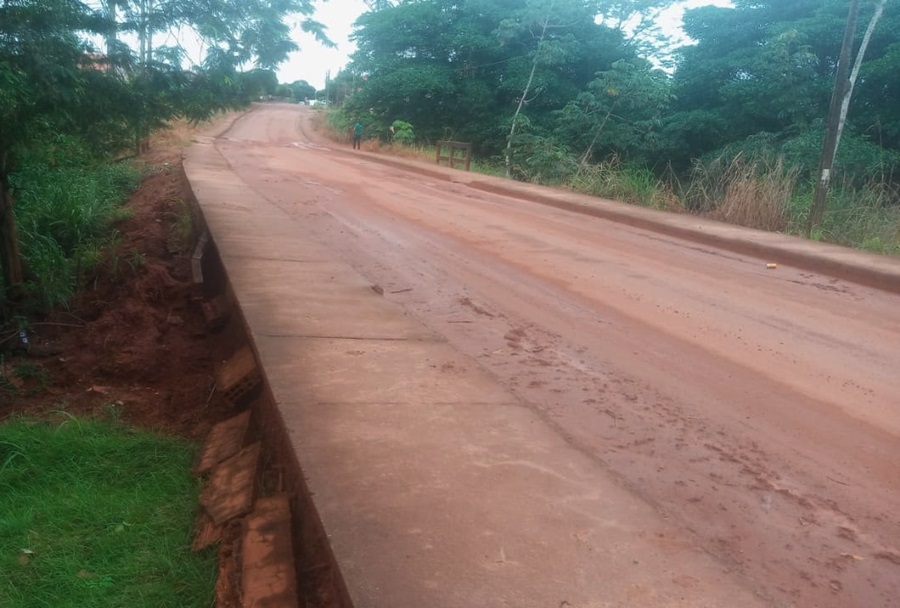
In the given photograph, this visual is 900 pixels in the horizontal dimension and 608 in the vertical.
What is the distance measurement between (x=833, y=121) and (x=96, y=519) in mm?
12245

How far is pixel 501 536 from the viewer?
2.72 m

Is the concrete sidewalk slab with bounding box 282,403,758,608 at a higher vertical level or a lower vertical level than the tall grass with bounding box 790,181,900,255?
lower

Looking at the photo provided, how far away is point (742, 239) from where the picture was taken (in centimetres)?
1139

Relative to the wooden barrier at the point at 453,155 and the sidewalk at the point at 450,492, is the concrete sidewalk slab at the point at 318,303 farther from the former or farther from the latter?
the wooden barrier at the point at 453,155

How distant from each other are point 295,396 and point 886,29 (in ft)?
77.1

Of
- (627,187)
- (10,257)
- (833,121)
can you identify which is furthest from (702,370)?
(627,187)

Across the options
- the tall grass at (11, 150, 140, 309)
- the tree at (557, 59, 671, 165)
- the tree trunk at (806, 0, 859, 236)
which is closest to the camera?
the tall grass at (11, 150, 140, 309)

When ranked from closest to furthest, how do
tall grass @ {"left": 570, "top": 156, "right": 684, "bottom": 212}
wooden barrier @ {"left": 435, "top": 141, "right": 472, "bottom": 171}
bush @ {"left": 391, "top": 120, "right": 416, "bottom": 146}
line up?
tall grass @ {"left": 570, "top": 156, "right": 684, "bottom": 212}
wooden barrier @ {"left": 435, "top": 141, "right": 472, "bottom": 171}
bush @ {"left": 391, "top": 120, "right": 416, "bottom": 146}

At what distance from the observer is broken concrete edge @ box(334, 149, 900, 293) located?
30.9 feet

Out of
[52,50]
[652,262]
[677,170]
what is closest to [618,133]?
[677,170]

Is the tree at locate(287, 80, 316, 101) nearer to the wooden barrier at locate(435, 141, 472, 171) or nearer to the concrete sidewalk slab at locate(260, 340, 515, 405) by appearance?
the wooden barrier at locate(435, 141, 472, 171)

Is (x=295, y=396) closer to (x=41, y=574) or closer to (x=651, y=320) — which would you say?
(x=41, y=574)

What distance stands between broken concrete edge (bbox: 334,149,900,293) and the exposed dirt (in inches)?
294

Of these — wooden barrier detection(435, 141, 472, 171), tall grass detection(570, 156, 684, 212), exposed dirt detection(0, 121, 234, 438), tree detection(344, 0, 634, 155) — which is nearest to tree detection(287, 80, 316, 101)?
tree detection(344, 0, 634, 155)
